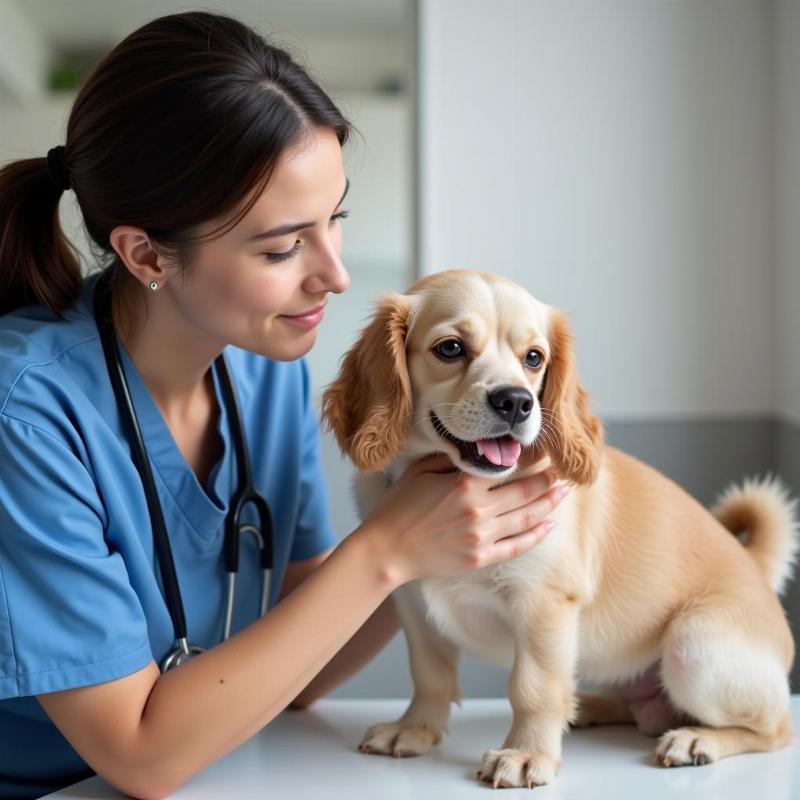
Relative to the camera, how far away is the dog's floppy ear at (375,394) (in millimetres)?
1136

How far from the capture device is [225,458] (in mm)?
1334

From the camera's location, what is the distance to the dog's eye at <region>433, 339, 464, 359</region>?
1.15 metres

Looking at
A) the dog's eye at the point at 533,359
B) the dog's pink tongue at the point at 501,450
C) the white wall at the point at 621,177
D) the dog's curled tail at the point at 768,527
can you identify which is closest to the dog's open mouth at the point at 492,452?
the dog's pink tongue at the point at 501,450

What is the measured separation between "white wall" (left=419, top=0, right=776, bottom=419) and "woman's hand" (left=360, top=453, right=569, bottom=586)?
1.51 m

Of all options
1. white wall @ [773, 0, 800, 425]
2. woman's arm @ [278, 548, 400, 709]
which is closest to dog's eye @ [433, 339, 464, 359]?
woman's arm @ [278, 548, 400, 709]

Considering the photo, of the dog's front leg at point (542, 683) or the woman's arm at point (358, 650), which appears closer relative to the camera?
the dog's front leg at point (542, 683)

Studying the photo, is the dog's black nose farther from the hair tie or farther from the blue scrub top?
the hair tie

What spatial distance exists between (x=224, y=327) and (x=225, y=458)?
230 mm

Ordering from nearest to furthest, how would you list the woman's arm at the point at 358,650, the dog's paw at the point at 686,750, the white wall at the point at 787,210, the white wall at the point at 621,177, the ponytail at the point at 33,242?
the dog's paw at the point at 686,750 → the ponytail at the point at 33,242 → the woman's arm at the point at 358,650 → the white wall at the point at 787,210 → the white wall at the point at 621,177

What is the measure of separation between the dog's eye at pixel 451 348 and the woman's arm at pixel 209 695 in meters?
0.24

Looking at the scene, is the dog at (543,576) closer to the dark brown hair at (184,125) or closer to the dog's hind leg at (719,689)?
the dog's hind leg at (719,689)

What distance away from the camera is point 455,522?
111 cm

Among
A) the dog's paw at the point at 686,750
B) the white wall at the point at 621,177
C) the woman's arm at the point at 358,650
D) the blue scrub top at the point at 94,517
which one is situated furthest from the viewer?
the white wall at the point at 621,177

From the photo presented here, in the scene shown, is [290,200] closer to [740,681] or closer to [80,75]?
[740,681]
